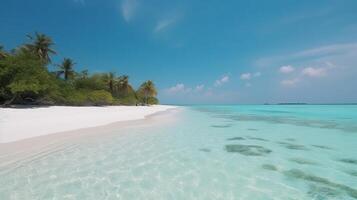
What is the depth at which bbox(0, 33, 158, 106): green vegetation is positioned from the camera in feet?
65.2

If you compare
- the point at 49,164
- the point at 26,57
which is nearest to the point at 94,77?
the point at 26,57

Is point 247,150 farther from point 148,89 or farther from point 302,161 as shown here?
point 148,89

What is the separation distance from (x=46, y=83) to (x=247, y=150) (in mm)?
22364

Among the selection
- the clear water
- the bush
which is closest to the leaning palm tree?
the bush

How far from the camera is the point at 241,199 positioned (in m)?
3.58

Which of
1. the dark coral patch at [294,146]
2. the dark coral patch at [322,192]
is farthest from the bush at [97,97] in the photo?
the dark coral patch at [322,192]

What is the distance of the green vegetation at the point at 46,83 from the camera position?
19.9 m

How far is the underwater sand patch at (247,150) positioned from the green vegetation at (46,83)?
19256 mm

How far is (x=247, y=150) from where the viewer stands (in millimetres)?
7305

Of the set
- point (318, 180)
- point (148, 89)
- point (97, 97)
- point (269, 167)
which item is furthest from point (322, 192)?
point (148, 89)

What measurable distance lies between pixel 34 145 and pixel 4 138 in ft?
4.11

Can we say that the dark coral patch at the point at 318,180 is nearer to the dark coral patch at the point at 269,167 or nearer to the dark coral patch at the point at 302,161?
the dark coral patch at the point at 269,167

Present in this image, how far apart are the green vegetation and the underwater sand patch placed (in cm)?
1926

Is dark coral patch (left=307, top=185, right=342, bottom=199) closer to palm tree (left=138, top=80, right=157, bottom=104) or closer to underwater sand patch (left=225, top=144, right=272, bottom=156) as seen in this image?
underwater sand patch (left=225, top=144, right=272, bottom=156)
